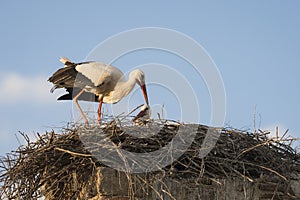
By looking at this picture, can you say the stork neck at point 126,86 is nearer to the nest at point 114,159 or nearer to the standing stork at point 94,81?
the standing stork at point 94,81

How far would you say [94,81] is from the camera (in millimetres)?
7539

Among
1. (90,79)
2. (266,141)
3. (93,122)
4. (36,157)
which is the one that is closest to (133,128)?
(93,122)

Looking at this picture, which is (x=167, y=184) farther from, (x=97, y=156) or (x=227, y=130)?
(x=227, y=130)

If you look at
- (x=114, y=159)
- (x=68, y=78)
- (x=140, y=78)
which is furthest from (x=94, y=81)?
(x=114, y=159)

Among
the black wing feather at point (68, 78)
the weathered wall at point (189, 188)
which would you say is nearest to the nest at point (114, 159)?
the weathered wall at point (189, 188)

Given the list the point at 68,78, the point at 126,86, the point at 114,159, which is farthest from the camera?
the point at 126,86

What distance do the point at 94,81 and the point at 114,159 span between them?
295 cm

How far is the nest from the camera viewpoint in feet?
15.7

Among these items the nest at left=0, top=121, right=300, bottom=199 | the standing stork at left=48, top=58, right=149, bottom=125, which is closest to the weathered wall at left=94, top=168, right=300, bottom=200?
the nest at left=0, top=121, right=300, bottom=199

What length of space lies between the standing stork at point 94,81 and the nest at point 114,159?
2207 millimetres

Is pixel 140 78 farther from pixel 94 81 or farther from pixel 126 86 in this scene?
pixel 94 81

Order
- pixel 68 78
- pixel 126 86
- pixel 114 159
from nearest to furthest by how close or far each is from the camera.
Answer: pixel 114 159
pixel 68 78
pixel 126 86

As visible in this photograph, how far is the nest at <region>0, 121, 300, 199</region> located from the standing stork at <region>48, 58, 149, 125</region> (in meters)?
2.21

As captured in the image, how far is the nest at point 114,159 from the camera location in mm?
4781
